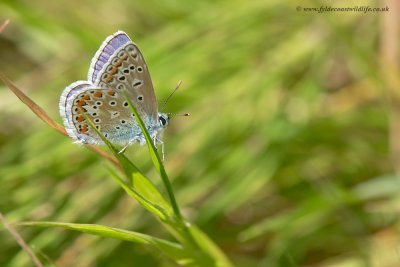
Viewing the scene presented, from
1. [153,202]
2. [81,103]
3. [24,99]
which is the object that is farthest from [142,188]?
[81,103]

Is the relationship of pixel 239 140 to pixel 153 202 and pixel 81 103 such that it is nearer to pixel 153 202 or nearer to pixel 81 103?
pixel 81 103

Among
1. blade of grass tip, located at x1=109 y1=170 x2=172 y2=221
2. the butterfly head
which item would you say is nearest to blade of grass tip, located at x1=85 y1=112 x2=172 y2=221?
blade of grass tip, located at x1=109 y1=170 x2=172 y2=221

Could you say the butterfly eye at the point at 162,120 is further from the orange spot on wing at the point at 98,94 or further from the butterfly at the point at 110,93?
the orange spot on wing at the point at 98,94

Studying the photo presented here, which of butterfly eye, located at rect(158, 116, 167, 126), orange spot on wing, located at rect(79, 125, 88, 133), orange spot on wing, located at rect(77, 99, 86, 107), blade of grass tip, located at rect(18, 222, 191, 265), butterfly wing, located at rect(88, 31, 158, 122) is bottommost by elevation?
blade of grass tip, located at rect(18, 222, 191, 265)

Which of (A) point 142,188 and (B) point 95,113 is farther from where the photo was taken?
(B) point 95,113

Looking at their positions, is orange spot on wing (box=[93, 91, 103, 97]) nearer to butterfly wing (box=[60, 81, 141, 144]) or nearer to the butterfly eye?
butterfly wing (box=[60, 81, 141, 144])

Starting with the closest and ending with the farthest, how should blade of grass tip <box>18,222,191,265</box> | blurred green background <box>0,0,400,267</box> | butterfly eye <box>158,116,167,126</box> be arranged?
blade of grass tip <box>18,222,191,265</box> → butterfly eye <box>158,116,167,126</box> → blurred green background <box>0,0,400,267</box>
